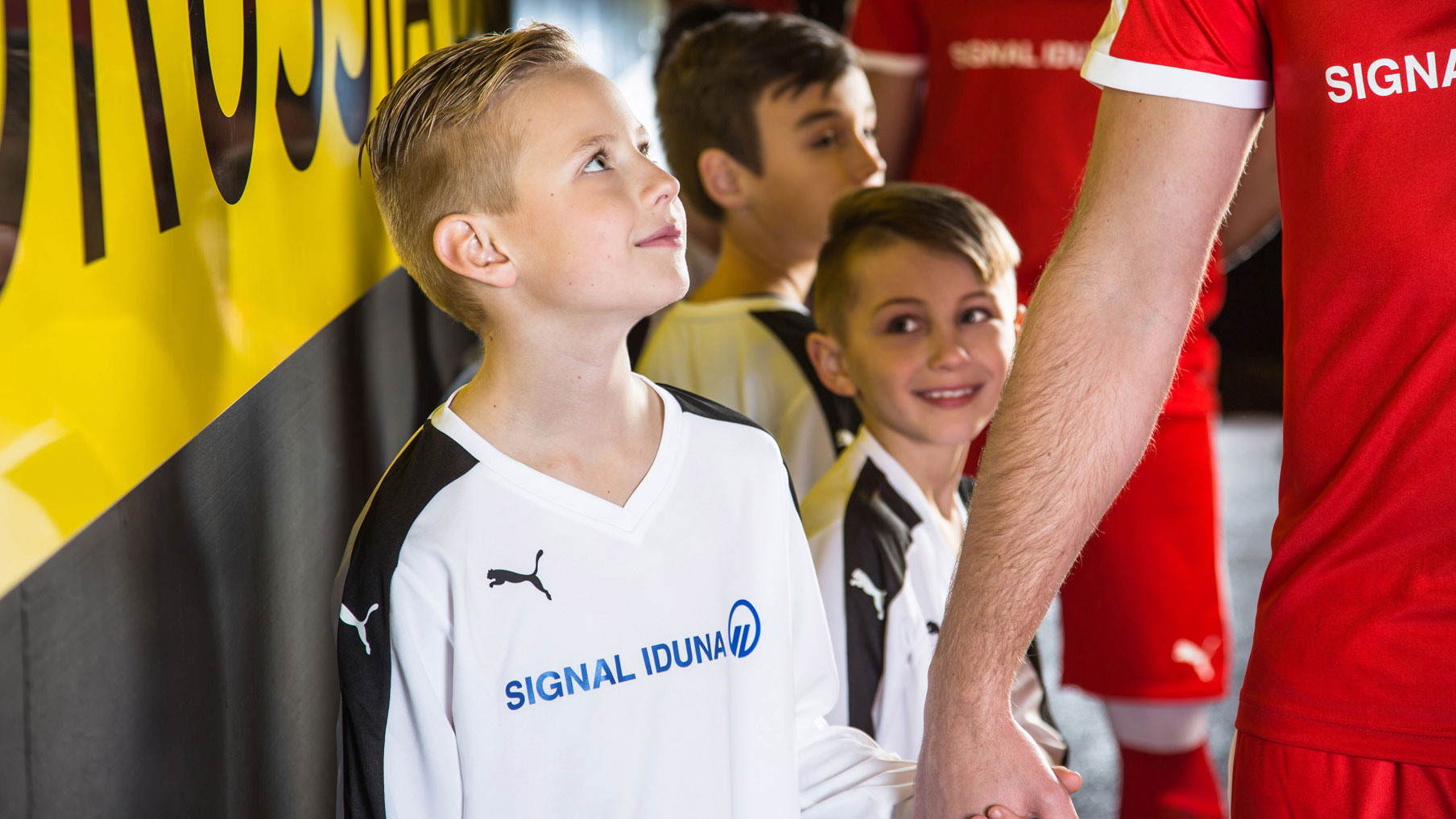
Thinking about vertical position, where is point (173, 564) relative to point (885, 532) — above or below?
above

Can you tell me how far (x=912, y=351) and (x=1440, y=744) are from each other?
0.75 m

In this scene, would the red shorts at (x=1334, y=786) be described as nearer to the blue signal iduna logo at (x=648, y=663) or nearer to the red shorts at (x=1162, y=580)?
the blue signal iduna logo at (x=648, y=663)

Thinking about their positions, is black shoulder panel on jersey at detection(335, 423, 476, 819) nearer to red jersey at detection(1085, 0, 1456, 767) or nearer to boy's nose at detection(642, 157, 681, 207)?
boy's nose at detection(642, 157, 681, 207)

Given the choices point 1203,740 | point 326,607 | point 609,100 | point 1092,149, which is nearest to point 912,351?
point 1092,149

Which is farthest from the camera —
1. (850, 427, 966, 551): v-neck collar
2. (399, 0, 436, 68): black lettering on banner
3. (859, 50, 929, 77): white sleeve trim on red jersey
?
(859, 50, 929, 77): white sleeve trim on red jersey

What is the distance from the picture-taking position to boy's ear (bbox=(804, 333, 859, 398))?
161 centimetres

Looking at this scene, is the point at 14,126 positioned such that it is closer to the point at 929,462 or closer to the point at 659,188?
the point at 659,188

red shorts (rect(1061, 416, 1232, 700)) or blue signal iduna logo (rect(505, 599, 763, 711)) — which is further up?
blue signal iduna logo (rect(505, 599, 763, 711))

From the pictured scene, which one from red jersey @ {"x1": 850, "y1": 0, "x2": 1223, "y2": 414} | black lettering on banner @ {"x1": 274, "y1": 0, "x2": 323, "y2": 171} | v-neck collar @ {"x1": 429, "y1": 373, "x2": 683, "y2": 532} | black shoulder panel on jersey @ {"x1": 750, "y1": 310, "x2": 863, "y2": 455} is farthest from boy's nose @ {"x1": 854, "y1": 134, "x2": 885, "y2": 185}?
v-neck collar @ {"x1": 429, "y1": 373, "x2": 683, "y2": 532}

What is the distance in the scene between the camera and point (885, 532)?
138 centimetres

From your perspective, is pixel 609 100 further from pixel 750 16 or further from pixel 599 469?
pixel 750 16

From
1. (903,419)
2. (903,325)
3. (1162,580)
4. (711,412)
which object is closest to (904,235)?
(903,325)

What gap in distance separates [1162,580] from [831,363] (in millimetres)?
993

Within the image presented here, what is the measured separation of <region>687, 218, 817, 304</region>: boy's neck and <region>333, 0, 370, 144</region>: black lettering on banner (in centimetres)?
64
